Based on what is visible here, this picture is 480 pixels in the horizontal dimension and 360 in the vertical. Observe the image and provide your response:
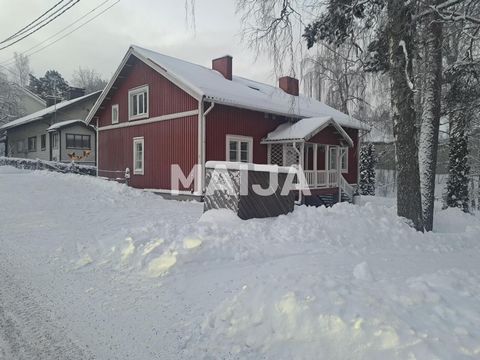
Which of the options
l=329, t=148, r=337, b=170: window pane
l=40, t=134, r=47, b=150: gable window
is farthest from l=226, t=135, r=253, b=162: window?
l=40, t=134, r=47, b=150: gable window

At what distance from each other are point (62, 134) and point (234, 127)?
55.4 feet

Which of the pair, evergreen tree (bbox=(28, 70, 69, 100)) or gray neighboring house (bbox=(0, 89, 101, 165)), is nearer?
gray neighboring house (bbox=(0, 89, 101, 165))

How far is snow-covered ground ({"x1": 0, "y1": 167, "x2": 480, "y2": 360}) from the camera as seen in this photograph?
317 cm

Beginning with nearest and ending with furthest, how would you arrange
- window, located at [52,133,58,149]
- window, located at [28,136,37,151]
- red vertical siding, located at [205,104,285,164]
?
red vertical siding, located at [205,104,285,164] < window, located at [52,133,58,149] < window, located at [28,136,37,151]

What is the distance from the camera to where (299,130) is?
15.4m

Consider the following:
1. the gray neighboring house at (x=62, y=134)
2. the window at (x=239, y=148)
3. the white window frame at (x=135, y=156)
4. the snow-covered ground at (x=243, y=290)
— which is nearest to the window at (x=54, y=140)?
the gray neighboring house at (x=62, y=134)

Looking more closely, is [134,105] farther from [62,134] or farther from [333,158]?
[62,134]

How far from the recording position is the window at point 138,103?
16.7 metres

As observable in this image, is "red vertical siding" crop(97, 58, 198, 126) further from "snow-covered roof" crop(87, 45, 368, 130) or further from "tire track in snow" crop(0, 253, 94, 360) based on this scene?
"tire track in snow" crop(0, 253, 94, 360)

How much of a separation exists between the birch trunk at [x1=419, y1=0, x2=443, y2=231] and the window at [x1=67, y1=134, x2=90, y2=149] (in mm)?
24386

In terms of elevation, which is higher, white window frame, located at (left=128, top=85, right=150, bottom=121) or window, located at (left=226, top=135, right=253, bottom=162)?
white window frame, located at (left=128, top=85, right=150, bottom=121)

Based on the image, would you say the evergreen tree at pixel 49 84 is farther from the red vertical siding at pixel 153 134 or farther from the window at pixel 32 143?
the red vertical siding at pixel 153 134

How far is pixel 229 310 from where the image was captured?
12.5 feet

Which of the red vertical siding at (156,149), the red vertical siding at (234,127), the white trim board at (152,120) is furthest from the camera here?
the red vertical siding at (156,149)
